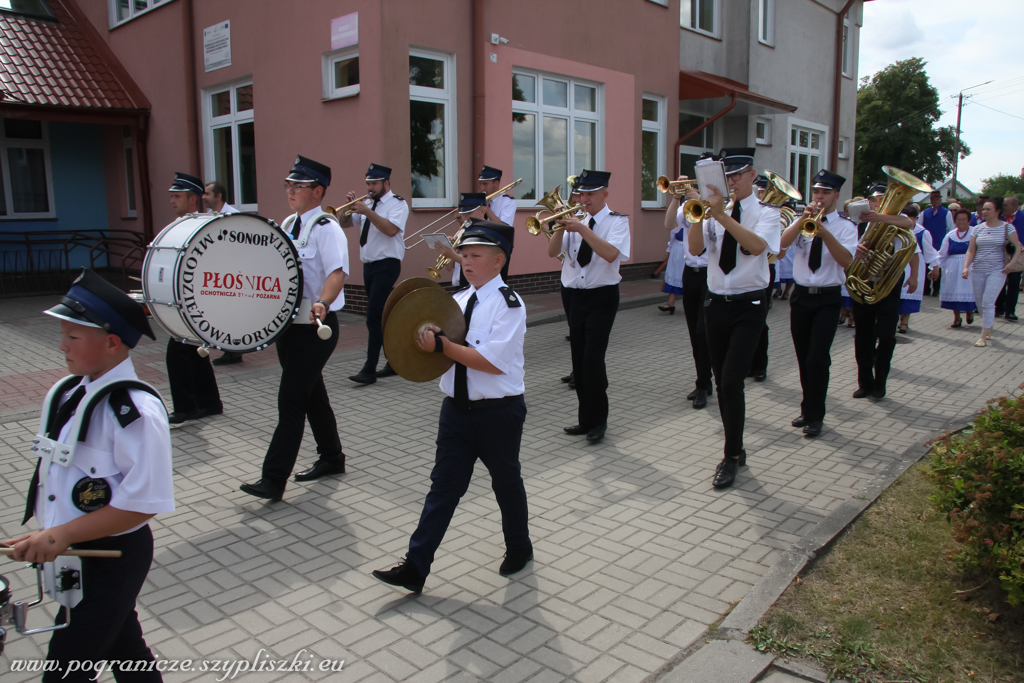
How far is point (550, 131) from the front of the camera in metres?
13.5

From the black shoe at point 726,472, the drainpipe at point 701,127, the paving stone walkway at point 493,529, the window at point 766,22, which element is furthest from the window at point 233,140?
the window at point 766,22

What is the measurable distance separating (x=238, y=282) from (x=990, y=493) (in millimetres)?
3935

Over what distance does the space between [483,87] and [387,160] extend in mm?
2180

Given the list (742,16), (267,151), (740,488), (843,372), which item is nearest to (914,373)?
(843,372)

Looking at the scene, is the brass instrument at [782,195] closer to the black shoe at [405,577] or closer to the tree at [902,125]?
the black shoe at [405,577]

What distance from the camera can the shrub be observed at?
10.3 feet

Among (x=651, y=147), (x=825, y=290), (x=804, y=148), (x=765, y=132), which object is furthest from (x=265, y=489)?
(x=804, y=148)

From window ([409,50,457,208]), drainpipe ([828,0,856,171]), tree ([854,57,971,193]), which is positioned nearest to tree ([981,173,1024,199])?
tree ([854,57,971,193])

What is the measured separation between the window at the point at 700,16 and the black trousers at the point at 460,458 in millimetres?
15144

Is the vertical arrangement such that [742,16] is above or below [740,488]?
above

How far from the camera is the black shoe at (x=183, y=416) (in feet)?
20.7

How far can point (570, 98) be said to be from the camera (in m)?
13.8

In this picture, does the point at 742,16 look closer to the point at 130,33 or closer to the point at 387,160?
the point at 387,160

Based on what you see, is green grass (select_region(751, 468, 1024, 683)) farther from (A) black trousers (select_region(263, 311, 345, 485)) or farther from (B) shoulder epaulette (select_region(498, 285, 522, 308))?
(A) black trousers (select_region(263, 311, 345, 485))
